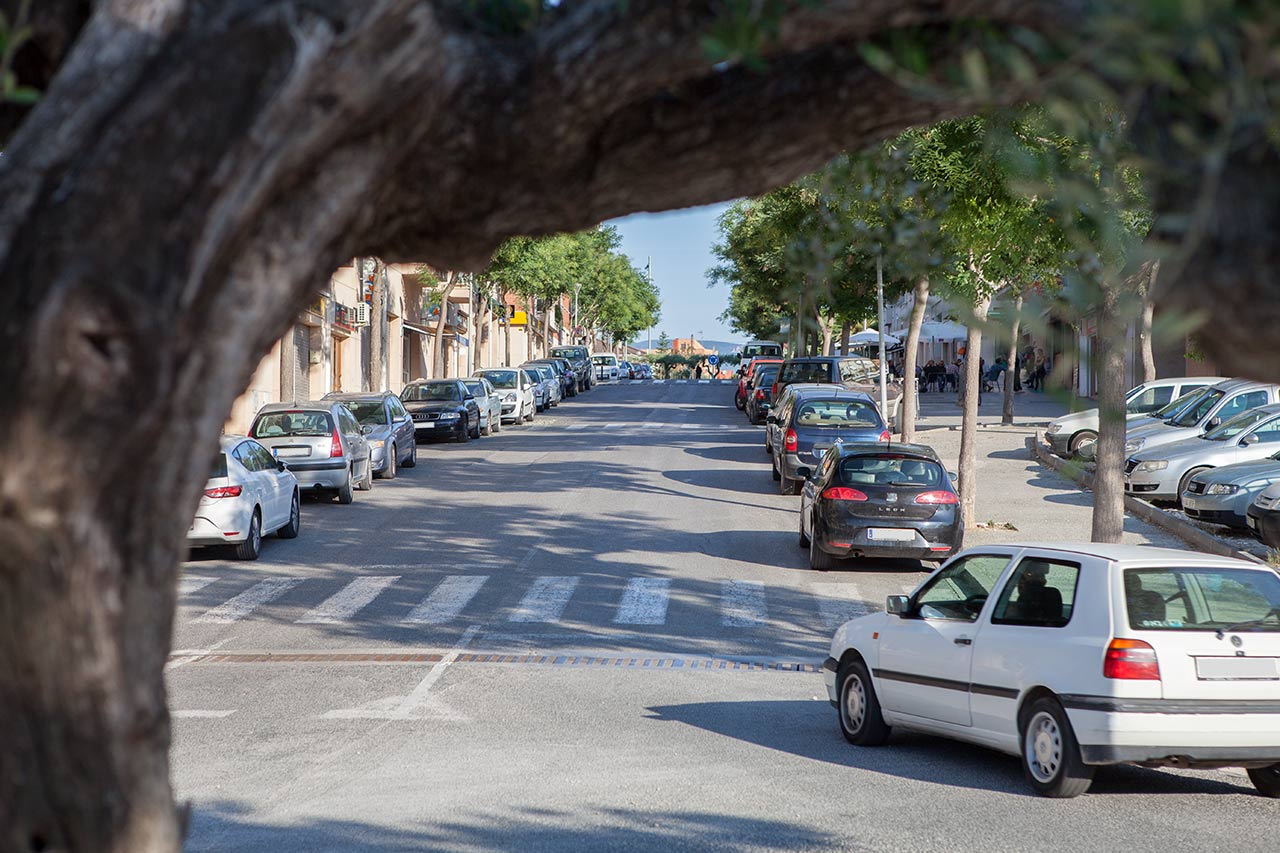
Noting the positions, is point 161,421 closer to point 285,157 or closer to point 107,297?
point 107,297

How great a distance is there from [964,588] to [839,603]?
20.6 feet

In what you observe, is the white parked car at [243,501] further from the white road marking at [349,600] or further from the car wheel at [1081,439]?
the car wheel at [1081,439]

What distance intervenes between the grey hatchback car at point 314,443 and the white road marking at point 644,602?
823 cm

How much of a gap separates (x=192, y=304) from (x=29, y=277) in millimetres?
280

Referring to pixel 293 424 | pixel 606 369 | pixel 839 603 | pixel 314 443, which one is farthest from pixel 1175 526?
pixel 606 369

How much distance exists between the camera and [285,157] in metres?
2.67

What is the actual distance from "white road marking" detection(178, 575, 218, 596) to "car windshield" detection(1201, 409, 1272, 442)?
15910 millimetres

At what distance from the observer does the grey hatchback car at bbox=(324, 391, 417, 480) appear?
2817 cm

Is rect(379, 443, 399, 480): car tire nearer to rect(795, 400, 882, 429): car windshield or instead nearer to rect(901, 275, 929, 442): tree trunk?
rect(795, 400, 882, 429): car windshield

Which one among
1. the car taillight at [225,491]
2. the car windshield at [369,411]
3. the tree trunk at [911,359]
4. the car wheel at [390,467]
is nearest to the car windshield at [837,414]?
the tree trunk at [911,359]

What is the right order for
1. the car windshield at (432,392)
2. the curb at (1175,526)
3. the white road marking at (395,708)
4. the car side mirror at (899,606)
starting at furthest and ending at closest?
1. the car windshield at (432,392)
2. the curb at (1175,526)
3. the white road marking at (395,708)
4. the car side mirror at (899,606)

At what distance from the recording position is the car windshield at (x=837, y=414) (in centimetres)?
2556

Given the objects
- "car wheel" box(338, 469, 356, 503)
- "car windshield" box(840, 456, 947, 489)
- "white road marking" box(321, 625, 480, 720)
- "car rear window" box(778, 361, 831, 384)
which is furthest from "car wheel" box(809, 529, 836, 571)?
"car rear window" box(778, 361, 831, 384)

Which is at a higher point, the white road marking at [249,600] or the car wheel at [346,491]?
the car wheel at [346,491]
